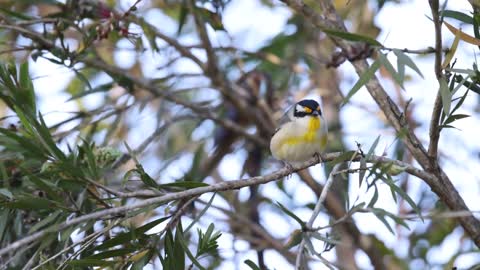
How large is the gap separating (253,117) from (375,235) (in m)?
0.99

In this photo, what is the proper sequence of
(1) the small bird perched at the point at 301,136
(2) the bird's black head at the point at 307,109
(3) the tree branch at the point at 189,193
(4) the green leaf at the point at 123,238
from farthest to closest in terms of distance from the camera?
(2) the bird's black head at the point at 307,109 → (1) the small bird perched at the point at 301,136 → (4) the green leaf at the point at 123,238 → (3) the tree branch at the point at 189,193

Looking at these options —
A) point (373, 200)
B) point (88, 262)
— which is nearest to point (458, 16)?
point (373, 200)

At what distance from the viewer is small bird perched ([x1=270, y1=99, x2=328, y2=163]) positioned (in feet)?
12.0

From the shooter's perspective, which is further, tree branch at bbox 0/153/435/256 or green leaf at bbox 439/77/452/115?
green leaf at bbox 439/77/452/115

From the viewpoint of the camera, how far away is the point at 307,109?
3932 millimetres

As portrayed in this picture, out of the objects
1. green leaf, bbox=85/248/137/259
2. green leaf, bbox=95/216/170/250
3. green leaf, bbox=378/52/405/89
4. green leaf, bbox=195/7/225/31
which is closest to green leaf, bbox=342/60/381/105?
green leaf, bbox=378/52/405/89

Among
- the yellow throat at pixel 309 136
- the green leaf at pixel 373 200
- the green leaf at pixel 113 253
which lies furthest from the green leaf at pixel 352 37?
the yellow throat at pixel 309 136

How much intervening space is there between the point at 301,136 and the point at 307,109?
283mm

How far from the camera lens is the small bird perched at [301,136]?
12.0 feet

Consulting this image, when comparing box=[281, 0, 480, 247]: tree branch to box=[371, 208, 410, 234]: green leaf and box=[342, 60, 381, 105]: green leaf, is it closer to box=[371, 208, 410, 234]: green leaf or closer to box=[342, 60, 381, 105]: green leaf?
box=[342, 60, 381, 105]: green leaf

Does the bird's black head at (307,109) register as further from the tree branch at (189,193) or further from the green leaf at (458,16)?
the green leaf at (458,16)

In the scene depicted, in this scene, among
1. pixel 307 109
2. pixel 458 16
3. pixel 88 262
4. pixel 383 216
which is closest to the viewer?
pixel 383 216

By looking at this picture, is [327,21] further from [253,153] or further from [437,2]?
[253,153]

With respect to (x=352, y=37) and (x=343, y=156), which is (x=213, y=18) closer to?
(x=352, y=37)
